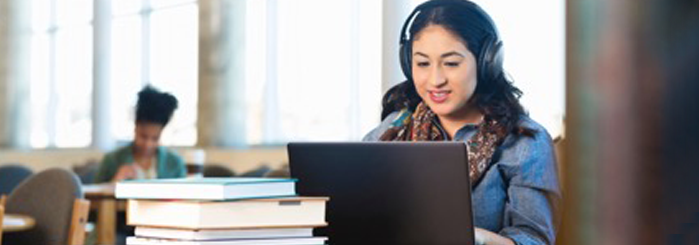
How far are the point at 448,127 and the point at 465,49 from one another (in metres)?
0.24

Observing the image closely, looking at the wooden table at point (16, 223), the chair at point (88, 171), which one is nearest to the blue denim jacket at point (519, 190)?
the wooden table at point (16, 223)

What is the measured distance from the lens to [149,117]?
7281mm

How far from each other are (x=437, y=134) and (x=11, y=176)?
5.44 m

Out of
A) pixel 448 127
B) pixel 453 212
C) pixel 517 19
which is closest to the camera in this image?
pixel 453 212

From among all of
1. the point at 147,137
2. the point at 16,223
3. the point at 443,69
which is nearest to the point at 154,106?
the point at 147,137

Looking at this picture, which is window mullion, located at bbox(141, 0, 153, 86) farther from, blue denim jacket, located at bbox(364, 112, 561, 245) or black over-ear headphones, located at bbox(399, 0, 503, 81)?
blue denim jacket, located at bbox(364, 112, 561, 245)

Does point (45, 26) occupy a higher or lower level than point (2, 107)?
higher

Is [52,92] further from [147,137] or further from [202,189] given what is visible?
[202,189]

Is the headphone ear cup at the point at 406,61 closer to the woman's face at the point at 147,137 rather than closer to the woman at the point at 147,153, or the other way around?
the woman at the point at 147,153

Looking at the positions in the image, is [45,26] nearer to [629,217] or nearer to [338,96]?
[338,96]

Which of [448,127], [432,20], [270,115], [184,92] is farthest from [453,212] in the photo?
[184,92]

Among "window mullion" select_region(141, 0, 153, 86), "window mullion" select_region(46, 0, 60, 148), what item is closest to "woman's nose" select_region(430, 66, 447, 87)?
"window mullion" select_region(141, 0, 153, 86)

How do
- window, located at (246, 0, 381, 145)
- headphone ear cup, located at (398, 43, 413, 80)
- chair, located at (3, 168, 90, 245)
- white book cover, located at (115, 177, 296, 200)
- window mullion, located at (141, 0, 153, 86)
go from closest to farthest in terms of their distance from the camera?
white book cover, located at (115, 177, 296, 200)
headphone ear cup, located at (398, 43, 413, 80)
chair, located at (3, 168, 90, 245)
window, located at (246, 0, 381, 145)
window mullion, located at (141, 0, 153, 86)

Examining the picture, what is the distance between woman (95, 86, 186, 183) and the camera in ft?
22.9
